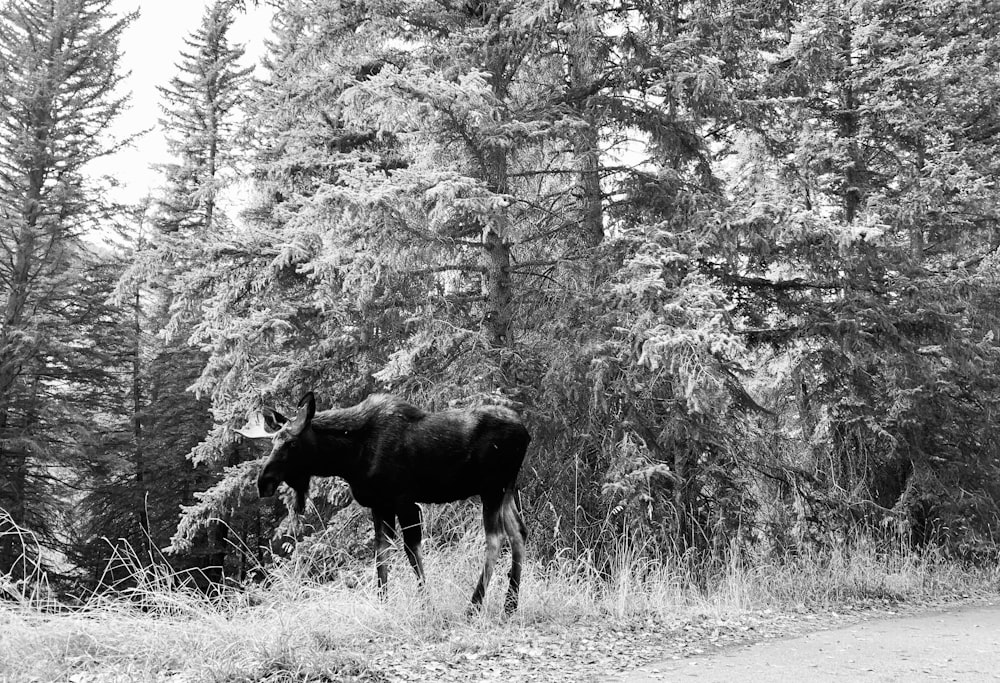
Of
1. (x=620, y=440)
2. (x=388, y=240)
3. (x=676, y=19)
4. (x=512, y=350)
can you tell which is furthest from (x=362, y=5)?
(x=620, y=440)

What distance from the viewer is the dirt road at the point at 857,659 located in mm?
5113

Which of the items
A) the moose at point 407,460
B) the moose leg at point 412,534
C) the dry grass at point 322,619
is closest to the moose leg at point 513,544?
the moose at point 407,460

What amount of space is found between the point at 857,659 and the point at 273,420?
511 centimetres

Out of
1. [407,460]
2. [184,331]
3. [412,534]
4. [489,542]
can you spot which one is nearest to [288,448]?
[407,460]

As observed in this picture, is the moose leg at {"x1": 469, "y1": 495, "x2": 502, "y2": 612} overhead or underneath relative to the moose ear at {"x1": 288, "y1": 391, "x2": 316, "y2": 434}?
underneath

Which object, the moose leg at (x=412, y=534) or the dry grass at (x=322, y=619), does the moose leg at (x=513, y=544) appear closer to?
the dry grass at (x=322, y=619)

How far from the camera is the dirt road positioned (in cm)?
511

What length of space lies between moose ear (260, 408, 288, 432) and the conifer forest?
1.45m

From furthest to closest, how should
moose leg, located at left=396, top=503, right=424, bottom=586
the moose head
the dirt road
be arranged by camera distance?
moose leg, located at left=396, top=503, right=424, bottom=586, the moose head, the dirt road

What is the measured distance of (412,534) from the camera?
6.39m

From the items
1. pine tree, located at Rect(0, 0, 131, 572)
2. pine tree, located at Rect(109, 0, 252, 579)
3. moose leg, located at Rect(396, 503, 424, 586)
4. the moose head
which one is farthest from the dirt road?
pine tree, located at Rect(0, 0, 131, 572)

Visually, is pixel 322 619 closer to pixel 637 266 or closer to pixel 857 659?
pixel 857 659

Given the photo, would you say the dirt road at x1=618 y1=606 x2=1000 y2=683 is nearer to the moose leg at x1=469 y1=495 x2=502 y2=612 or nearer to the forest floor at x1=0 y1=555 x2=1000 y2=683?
the forest floor at x1=0 y1=555 x2=1000 y2=683

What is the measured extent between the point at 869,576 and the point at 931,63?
327 inches
